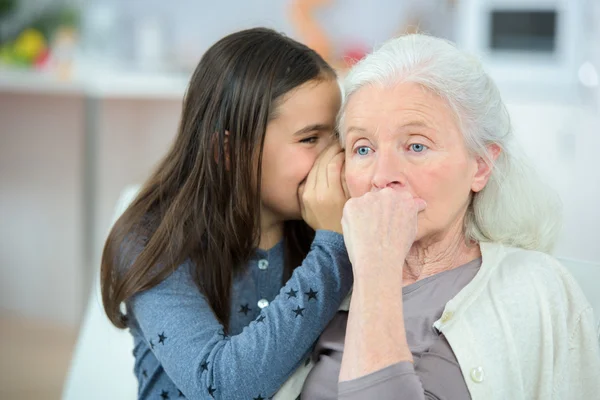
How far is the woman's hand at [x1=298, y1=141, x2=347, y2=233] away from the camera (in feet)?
4.58

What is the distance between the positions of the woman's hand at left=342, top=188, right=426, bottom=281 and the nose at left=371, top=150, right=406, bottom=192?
17 mm

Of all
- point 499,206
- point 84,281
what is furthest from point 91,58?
point 499,206

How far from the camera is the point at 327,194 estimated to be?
1396 millimetres

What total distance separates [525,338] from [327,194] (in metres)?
0.40

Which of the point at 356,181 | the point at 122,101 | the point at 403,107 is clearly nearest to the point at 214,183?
the point at 356,181

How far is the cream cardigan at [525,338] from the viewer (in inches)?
48.2

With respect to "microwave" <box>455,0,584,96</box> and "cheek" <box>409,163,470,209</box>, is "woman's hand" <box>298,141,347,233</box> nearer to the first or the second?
"cheek" <box>409,163,470,209</box>

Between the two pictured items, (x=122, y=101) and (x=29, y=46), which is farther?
(x=122, y=101)

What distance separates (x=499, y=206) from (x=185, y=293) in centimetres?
56

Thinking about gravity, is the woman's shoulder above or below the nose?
below

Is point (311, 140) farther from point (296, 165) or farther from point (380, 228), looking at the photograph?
point (380, 228)

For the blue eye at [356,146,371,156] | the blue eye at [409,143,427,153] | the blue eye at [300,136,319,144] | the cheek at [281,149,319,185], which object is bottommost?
the cheek at [281,149,319,185]

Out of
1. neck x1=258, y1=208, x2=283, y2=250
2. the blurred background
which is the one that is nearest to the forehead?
neck x1=258, y1=208, x2=283, y2=250

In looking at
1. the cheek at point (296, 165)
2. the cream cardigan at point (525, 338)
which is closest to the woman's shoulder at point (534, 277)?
the cream cardigan at point (525, 338)
